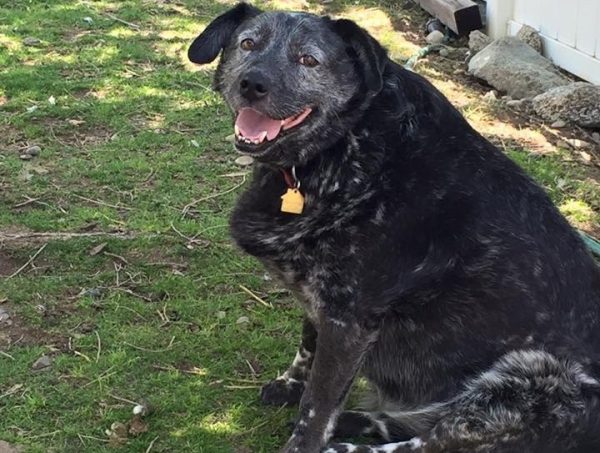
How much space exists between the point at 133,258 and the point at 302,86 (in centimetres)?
202

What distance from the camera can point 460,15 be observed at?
8289 mm

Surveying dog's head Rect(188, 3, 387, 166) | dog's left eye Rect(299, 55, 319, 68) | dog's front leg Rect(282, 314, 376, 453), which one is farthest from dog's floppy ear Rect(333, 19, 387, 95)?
dog's front leg Rect(282, 314, 376, 453)

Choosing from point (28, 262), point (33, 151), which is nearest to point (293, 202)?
point (28, 262)

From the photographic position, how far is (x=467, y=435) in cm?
325

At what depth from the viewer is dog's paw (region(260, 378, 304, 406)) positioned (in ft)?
13.2

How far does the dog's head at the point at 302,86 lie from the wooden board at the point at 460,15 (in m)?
5.10

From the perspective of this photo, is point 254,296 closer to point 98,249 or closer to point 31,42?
point 98,249

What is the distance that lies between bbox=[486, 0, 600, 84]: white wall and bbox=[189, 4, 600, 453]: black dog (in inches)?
160

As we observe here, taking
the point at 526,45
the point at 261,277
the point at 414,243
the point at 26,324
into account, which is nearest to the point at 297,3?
the point at 526,45

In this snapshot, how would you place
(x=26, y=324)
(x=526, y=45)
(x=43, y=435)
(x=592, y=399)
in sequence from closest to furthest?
(x=592, y=399)
(x=43, y=435)
(x=26, y=324)
(x=526, y=45)

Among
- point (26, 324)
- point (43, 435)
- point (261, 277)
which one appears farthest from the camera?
point (261, 277)

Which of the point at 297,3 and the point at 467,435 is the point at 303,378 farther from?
the point at 297,3

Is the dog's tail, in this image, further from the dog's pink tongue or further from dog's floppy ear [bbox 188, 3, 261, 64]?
dog's floppy ear [bbox 188, 3, 261, 64]

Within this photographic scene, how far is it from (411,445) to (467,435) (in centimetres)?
23
